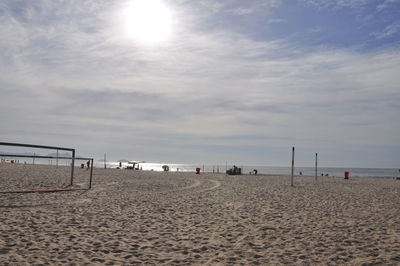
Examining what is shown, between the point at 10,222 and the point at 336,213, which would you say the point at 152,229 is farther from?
the point at 336,213

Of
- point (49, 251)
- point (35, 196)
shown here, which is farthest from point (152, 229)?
point (35, 196)

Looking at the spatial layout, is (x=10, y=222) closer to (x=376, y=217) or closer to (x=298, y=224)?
(x=298, y=224)

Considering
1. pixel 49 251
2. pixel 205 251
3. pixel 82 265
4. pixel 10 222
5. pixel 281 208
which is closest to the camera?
pixel 82 265

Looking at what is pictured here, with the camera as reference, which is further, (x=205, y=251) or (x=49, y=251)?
(x=205, y=251)

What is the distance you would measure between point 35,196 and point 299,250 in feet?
34.9

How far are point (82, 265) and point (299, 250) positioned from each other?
387cm

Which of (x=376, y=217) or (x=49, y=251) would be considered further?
(x=376, y=217)

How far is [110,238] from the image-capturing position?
266 inches

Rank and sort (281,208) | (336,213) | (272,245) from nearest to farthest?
(272,245) → (336,213) → (281,208)

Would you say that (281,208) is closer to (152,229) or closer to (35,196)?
(152,229)

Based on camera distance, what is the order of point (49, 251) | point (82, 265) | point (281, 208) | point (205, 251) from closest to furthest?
point (82, 265)
point (49, 251)
point (205, 251)
point (281, 208)

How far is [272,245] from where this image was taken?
655cm

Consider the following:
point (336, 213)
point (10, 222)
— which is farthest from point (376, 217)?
point (10, 222)

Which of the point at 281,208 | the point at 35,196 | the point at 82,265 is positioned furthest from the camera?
the point at 35,196
